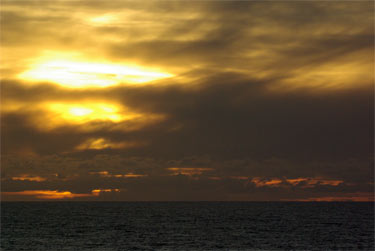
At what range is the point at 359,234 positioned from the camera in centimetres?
10344

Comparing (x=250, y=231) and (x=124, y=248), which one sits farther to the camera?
(x=250, y=231)

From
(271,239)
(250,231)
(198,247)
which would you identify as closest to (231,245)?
(198,247)

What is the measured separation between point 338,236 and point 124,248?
151 feet

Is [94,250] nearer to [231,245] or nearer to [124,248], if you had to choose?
[124,248]

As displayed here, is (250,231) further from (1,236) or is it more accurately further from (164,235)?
(1,236)

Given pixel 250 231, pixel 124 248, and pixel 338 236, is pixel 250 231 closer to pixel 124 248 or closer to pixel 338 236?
pixel 338 236

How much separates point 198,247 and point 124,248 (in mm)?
11933

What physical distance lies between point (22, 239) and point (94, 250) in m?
20.9

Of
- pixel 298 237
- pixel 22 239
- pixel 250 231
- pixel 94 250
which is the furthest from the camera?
pixel 250 231

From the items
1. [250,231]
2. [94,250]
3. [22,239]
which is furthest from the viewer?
[250,231]

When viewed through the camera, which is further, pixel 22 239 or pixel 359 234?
pixel 359 234

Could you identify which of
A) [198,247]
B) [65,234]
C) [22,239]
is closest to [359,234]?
[198,247]

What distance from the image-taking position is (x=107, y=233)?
10419 centimetres

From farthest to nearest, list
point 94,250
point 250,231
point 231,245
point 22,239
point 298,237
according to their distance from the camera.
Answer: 1. point 250,231
2. point 298,237
3. point 22,239
4. point 231,245
5. point 94,250
